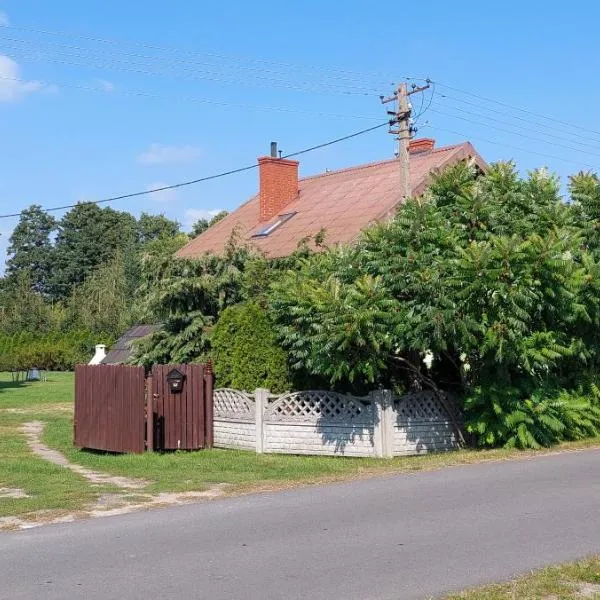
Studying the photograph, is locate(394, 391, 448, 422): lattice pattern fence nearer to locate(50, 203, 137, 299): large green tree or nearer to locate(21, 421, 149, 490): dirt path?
locate(21, 421, 149, 490): dirt path

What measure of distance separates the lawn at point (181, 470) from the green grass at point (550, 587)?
5.35 m

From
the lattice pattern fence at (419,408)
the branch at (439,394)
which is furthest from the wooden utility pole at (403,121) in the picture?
the lattice pattern fence at (419,408)

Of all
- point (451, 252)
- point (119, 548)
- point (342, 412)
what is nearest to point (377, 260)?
point (451, 252)

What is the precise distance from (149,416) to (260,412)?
1.99 metres

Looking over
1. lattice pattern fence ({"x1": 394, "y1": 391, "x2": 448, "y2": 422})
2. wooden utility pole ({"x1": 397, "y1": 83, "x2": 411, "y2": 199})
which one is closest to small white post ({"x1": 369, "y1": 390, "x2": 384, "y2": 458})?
lattice pattern fence ({"x1": 394, "y1": 391, "x2": 448, "y2": 422})

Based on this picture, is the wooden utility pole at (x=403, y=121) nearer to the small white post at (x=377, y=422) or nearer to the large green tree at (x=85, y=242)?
the small white post at (x=377, y=422)

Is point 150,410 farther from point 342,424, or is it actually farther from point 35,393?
point 35,393

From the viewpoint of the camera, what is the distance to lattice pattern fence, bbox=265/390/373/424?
48.0ft

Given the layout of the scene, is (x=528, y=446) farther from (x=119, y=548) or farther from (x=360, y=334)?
(x=119, y=548)

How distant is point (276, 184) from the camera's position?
2970 cm

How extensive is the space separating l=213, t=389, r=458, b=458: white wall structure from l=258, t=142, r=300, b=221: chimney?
14523 mm

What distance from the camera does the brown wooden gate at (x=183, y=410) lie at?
15.6m

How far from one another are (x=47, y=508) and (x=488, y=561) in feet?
17.6

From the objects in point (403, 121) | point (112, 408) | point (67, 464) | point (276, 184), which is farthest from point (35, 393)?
point (403, 121)
